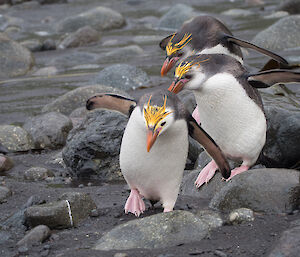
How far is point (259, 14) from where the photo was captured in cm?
1459

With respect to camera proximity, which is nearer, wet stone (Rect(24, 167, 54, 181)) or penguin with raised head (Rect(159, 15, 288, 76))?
penguin with raised head (Rect(159, 15, 288, 76))

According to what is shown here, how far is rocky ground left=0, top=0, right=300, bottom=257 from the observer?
3.31 metres

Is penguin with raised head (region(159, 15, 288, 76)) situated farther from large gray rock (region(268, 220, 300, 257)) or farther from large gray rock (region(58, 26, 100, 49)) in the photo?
large gray rock (region(58, 26, 100, 49))

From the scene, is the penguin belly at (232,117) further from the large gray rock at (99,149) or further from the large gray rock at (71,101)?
the large gray rock at (71,101)

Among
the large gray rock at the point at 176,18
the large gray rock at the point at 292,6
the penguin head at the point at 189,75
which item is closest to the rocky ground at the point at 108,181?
the penguin head at the point at 189,75

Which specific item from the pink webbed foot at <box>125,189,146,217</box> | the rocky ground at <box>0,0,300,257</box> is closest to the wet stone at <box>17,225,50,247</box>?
the rocky ground at <box>0,0,300,257</box>

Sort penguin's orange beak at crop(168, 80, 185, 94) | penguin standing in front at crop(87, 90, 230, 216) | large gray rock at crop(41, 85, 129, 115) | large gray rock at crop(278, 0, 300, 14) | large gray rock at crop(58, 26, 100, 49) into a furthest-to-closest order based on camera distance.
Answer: large gray rock at crop(278, 0, 300, 14), large gray rock at crop(58, 26, 100, 49), large gray rock at crop(41, 85, 129, 115), penguin's orange beak at crop(168, 80, 185, 94), penguin standing in front at crop(87, 90, 230, 216)

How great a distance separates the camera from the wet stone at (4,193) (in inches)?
172

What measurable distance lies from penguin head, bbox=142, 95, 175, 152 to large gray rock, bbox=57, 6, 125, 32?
11542 millimetres

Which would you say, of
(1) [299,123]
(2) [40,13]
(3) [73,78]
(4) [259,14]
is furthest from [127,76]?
(2) [40,13]

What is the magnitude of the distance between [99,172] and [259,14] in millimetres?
10358

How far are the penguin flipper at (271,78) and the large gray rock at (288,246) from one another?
4.87 ft

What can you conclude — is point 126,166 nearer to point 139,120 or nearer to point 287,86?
point 139,120

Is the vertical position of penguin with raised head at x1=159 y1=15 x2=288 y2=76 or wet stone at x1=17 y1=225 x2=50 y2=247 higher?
penguin with raised head at x1=159 y1=15 x2=288 y2=76
